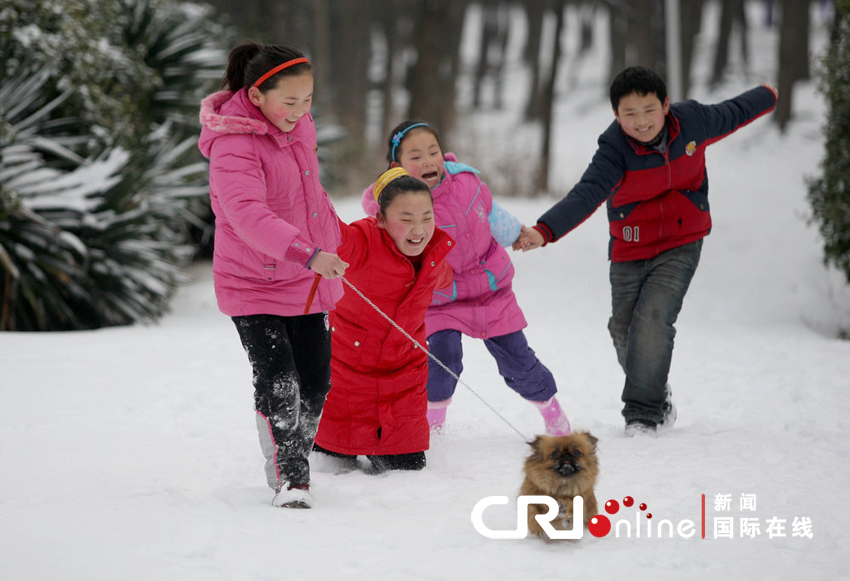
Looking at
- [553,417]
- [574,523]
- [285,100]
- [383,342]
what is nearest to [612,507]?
[574,523]

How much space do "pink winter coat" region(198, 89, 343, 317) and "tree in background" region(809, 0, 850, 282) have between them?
5.78 meters

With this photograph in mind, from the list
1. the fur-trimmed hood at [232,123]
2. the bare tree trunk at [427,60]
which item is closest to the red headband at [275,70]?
the fur-trimmed hood at [232,123]

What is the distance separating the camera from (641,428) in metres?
4.41

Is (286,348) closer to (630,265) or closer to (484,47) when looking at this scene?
(630,265)

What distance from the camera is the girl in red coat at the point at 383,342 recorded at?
3846 millimetres

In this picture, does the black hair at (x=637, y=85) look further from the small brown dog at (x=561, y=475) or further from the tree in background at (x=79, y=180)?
the tree in background at (x=79, y=180)

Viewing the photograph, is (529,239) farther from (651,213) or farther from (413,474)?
(413,474)

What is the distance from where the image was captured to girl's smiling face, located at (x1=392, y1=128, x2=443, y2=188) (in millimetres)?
4188

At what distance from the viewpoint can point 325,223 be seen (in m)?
3.57

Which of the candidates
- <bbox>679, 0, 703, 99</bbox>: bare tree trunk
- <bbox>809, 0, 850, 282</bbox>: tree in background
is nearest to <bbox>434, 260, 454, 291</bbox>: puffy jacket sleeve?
<bbox>809, 0, 850, 282</bbox>: tree in background

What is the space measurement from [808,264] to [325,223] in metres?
8.49

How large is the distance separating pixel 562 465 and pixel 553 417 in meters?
1.50

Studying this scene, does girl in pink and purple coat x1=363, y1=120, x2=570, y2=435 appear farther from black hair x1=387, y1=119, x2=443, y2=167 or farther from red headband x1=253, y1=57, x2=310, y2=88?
red headband x1=253, y1=57, x2=310, y2=88

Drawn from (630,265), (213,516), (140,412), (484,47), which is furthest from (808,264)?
(484,47)
